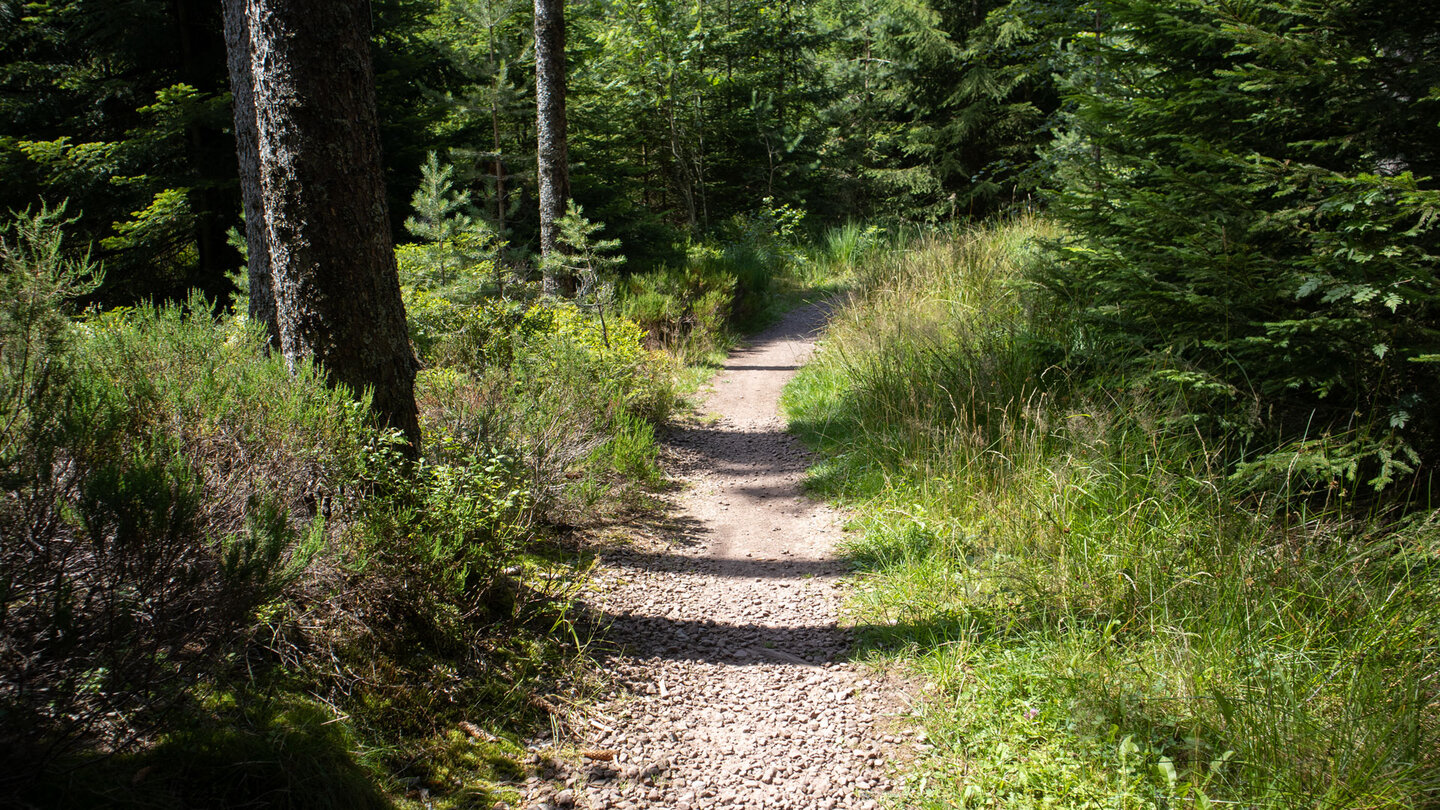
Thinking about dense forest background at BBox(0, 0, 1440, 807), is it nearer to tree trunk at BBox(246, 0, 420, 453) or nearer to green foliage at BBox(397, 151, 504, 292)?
green foliage at BBox(397, 151, 504, 292)

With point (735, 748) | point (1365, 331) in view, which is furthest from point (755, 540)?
point (1365, 331)

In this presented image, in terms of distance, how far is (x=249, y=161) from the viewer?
5738mm

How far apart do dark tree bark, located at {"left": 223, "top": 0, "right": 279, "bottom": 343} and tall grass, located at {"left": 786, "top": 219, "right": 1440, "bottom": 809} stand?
16.7ft

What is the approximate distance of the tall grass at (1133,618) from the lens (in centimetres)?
225

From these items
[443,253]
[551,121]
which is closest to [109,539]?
[443,253]

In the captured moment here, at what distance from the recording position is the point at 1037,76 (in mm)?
15484

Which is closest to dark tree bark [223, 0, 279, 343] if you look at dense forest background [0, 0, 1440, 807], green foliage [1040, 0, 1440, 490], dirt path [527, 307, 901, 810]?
dense forest background [0, 0, 1440, 807]

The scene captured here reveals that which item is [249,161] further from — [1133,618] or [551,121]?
[1133,618]

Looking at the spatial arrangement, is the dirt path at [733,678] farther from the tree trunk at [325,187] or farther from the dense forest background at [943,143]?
the dense forest background at [943,143]

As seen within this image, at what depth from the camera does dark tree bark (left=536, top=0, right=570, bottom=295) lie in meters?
7.98

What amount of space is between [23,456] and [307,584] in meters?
0.93

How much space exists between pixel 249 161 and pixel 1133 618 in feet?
22.5

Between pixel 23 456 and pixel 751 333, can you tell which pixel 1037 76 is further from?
pixel 23 456

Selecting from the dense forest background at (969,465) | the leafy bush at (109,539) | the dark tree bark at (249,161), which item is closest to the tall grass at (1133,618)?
the dense forest background at (969,465)
